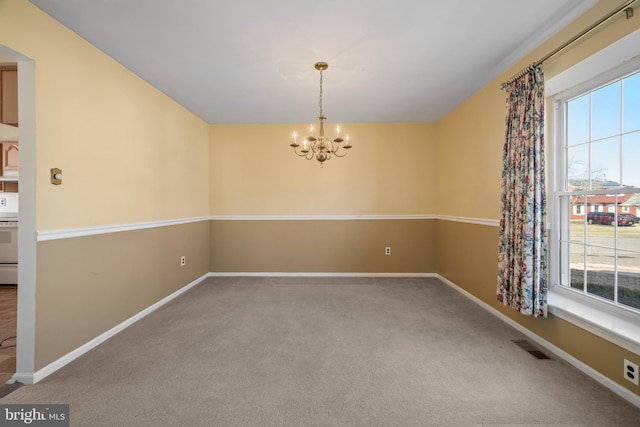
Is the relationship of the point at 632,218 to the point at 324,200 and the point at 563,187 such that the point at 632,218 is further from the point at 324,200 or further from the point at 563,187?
the point at 324,200

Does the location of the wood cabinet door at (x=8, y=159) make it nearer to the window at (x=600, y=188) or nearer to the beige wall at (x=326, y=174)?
the beige wall at (x=326, y=174)

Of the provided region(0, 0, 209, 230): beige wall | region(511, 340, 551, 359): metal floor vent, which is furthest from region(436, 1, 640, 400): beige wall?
region(0, 0, 209, 230): beige wall

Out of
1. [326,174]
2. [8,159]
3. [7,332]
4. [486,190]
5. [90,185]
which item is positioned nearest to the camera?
[90,185]

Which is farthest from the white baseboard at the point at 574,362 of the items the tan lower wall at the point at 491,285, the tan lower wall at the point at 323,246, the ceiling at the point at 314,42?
the ceiling at the point at 314,42

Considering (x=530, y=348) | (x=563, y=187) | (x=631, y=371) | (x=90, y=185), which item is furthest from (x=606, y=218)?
(x=90, y=185)

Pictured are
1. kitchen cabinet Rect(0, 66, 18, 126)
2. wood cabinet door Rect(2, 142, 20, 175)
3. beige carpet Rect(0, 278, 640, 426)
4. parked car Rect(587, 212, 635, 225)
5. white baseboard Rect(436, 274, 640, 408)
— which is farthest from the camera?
wood cabinet door Rect(2, 142, 20, 175)

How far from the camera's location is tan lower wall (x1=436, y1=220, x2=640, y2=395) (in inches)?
71.7

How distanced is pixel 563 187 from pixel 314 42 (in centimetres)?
254

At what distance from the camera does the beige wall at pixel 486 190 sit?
6.08 feet

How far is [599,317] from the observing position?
1.95 m

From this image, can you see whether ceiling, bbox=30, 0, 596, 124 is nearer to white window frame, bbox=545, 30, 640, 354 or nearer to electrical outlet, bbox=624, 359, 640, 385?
white window frame, bbox=545, 30, 640, 354

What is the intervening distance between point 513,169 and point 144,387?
3.39 m

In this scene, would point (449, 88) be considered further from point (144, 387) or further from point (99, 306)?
point (99, 306)

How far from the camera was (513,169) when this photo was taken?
2.48 metres
